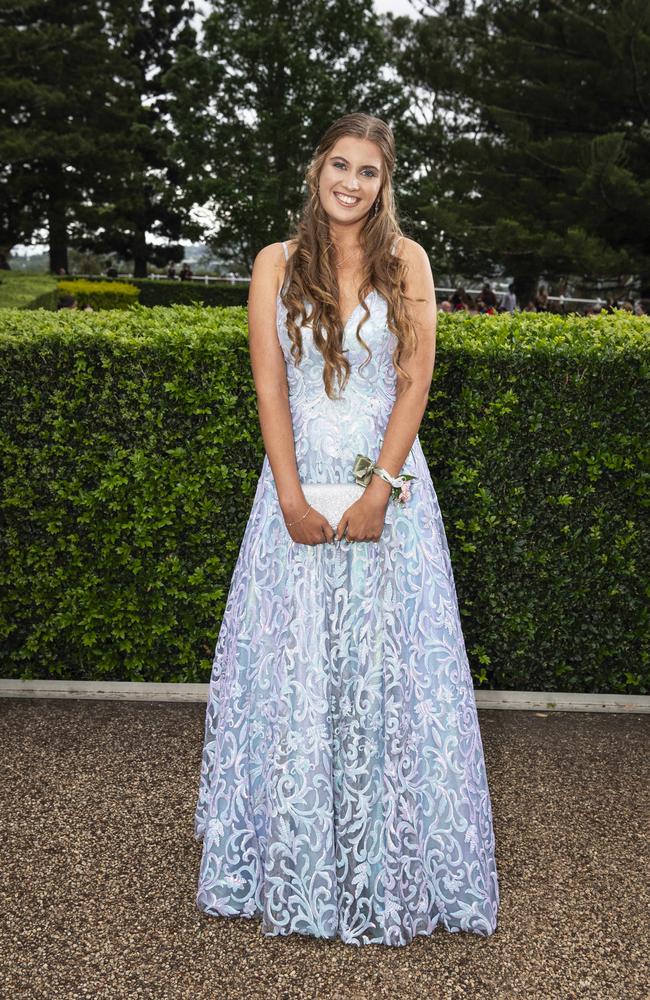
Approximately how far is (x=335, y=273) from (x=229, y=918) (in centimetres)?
187

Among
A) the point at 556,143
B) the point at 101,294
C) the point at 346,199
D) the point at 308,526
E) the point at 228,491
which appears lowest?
the point at 101,294

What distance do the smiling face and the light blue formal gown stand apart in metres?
0.24

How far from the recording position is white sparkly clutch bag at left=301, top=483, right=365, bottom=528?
2.48 meters

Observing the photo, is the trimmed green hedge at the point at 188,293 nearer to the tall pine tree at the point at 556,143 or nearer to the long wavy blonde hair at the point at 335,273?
the tall pine tree at the point at 556,143

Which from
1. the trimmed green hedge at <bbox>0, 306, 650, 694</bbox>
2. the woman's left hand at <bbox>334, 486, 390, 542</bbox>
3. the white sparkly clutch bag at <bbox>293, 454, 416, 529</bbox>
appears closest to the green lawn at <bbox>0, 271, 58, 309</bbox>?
the trimmed green hedge at <bbox>0, 306, 650, 694</bbox>

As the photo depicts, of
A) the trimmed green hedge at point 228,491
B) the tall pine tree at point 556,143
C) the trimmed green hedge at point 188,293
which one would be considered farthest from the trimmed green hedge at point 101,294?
the trimmed green hedge at point 228,491

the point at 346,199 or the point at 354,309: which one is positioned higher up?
the point at 346,199

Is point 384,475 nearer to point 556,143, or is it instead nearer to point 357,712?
point 357,712

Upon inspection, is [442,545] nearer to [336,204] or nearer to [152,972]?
[336,204]

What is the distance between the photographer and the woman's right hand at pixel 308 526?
7.97ft

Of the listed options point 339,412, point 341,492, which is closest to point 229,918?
point 341,492

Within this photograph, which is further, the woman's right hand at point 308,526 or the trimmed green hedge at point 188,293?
the trimmed green hedge at point 188,293

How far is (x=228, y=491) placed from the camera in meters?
3.99

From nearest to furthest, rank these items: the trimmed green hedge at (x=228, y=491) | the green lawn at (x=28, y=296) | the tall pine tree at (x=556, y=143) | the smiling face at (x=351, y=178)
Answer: the smiling face at (x=351, y=178) < the trimmed green hedge at (x=228, y=491) < the green lawn at (x=28, y=296) < the tall pine tree at (x=556, y=143)
